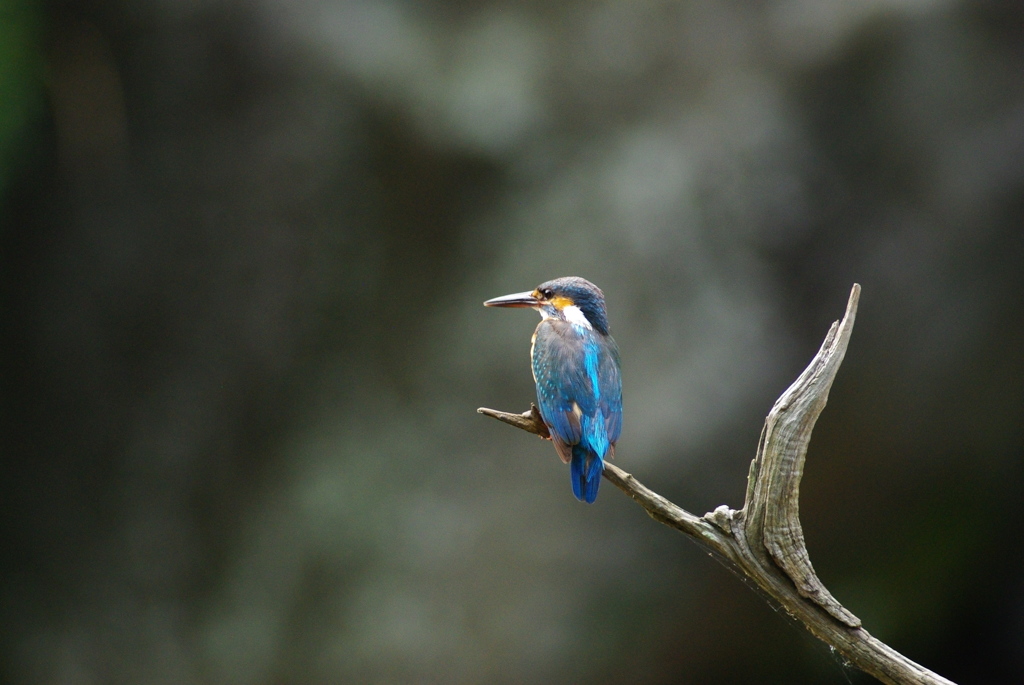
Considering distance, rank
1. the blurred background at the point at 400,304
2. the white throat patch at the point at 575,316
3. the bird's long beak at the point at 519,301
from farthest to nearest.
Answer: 1. the blurred background at the point at 400,304
2. the bird's long beak at the point at 519,301
3. the white throat patch at the point at 575,316

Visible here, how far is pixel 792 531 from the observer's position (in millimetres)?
1421

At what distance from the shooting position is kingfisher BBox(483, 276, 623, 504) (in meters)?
1.72

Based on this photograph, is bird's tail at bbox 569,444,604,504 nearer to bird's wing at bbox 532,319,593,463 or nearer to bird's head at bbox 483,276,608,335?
bird's wing at bbox 532,319,593,463

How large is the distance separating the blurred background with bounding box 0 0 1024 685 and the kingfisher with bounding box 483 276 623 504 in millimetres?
1244

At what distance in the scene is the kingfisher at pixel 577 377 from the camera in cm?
172

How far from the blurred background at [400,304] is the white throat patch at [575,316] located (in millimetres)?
1245

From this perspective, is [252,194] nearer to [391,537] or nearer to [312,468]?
[312,468]

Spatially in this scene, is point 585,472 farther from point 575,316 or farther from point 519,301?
point 519,301

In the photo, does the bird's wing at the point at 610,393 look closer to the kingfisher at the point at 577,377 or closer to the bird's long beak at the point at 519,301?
the kingfisher at the point at 577,377

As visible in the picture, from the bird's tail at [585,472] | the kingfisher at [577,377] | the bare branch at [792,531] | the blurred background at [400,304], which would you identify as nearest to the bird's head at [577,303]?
the kingfisher at [577,377]

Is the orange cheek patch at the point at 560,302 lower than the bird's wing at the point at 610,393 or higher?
higher

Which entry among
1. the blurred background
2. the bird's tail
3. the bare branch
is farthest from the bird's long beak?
the blurred background

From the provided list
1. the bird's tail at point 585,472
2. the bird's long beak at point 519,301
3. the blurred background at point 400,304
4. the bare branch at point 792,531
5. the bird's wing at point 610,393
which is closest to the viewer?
the bare branch at point 792,531

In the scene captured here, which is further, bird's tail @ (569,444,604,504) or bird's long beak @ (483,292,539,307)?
bird's long beak @ (483,292,539,307)
